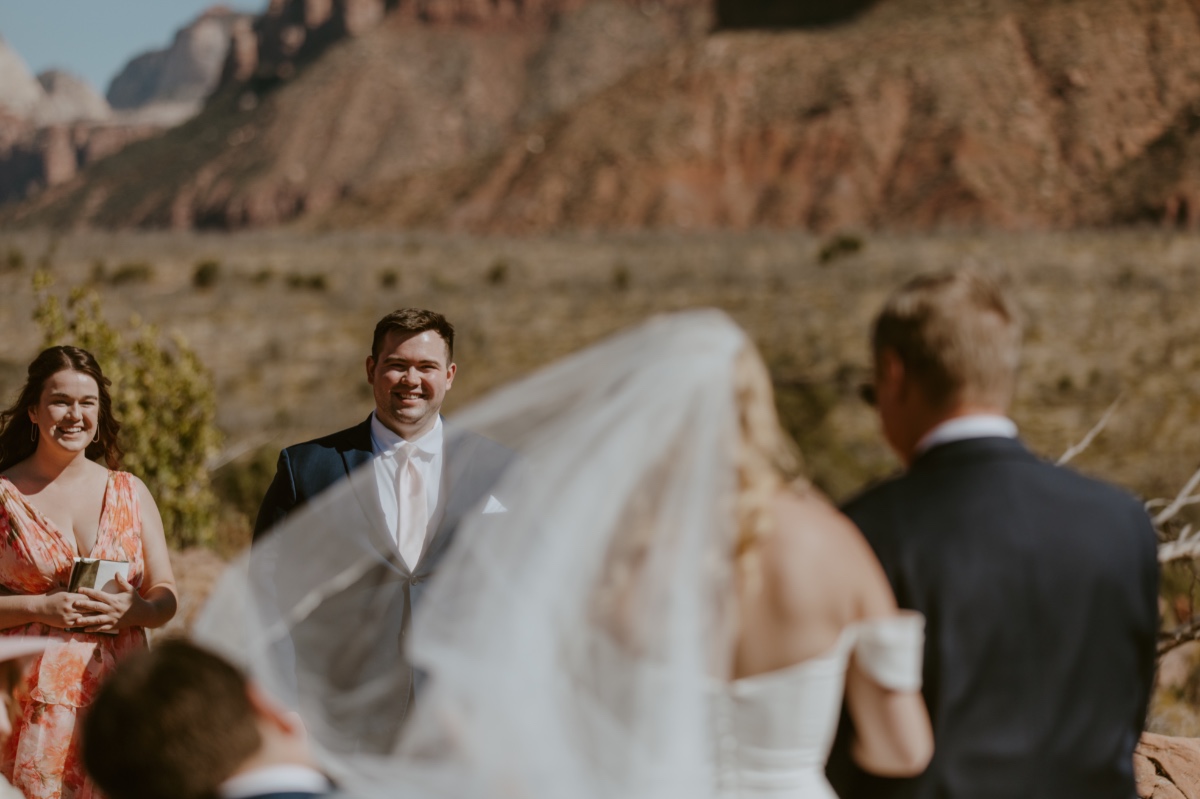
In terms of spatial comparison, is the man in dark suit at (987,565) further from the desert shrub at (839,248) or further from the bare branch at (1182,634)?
the desert shrub at (839,248)

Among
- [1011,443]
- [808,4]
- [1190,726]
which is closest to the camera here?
[1011,443]

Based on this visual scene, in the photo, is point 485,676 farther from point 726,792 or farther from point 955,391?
point 955,391

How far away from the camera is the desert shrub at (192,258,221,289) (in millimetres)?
23953

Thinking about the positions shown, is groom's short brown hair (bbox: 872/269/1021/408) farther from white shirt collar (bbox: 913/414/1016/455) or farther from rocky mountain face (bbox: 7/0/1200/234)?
rocky mountain face (bbox: 7/0/1200/234)

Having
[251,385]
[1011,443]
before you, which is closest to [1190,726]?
[1011,443]

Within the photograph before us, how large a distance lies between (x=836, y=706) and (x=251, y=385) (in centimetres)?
1741

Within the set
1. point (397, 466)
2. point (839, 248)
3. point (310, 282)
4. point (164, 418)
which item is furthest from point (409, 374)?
point (839, 248)

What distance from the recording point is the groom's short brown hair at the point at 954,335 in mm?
2225

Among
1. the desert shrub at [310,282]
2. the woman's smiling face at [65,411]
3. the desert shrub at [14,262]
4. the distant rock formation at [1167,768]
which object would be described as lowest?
the distant rock formation at [1167,768]

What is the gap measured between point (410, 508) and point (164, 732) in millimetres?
1861

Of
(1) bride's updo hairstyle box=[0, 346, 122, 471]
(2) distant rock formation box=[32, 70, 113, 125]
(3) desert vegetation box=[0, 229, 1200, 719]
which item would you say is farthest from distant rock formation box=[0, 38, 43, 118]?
(1) bride's updo hairstyle box=[0, 346, 122, 471]

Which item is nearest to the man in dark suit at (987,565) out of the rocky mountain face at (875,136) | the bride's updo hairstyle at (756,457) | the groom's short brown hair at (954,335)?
the groom's short brown hair at (954,335)

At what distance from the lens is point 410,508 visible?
3684mm

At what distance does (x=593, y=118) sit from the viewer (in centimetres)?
5934
